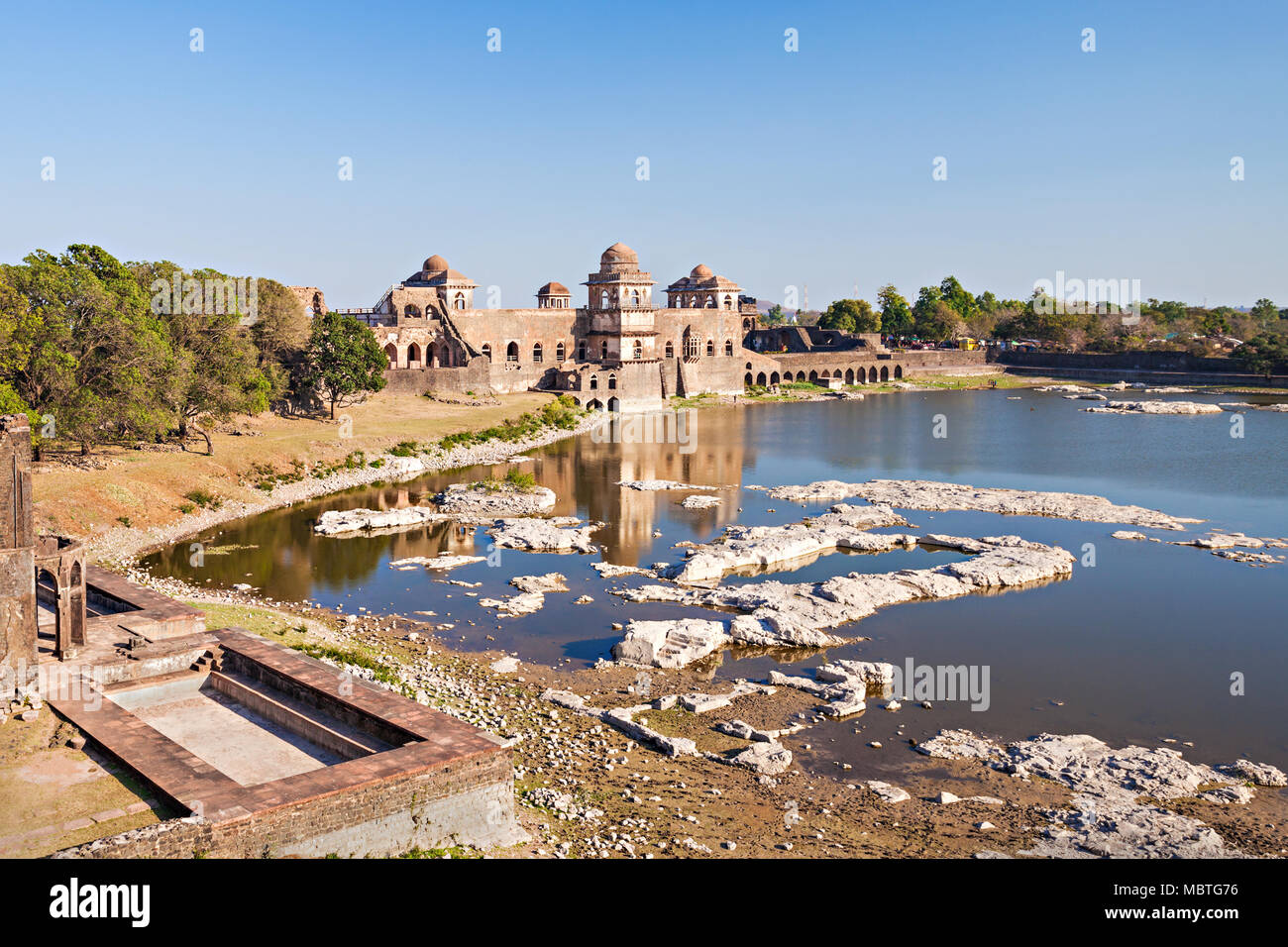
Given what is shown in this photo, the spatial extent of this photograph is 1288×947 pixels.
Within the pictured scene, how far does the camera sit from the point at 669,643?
21.2m

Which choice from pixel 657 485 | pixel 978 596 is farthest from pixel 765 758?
pixel 657 485

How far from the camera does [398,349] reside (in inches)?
2566

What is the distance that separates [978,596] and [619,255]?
5460cm

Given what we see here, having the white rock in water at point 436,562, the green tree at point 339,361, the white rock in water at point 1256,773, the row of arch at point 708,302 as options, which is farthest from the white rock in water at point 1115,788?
the row of arch at point 708,302

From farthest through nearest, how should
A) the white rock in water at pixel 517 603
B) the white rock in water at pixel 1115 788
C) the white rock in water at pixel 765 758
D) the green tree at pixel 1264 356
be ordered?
1. the green tree at pixel 1264 356
2. the white rock in water at pixel 517 603
3. the white rock in water at pixel 765 758
4. the white rock in water at pixel 1115 788

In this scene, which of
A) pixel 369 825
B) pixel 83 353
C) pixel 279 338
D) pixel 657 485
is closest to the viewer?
pixel 369 825

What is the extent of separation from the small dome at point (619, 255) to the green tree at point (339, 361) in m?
27.2

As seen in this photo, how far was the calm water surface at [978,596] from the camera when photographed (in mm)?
18719

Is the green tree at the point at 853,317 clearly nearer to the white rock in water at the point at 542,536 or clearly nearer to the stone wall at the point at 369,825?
the white rock in water at the point at 542,536

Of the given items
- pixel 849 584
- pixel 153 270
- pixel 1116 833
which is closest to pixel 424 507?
pixel 153 270

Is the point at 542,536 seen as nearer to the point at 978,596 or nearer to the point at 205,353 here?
the point at 978,596

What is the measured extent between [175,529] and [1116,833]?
90.7 feet

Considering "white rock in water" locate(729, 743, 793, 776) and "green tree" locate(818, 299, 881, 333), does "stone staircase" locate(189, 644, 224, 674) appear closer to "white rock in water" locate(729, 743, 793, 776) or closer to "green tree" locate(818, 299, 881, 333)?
"white rock in water" locate(729, 743, 793, 776)
